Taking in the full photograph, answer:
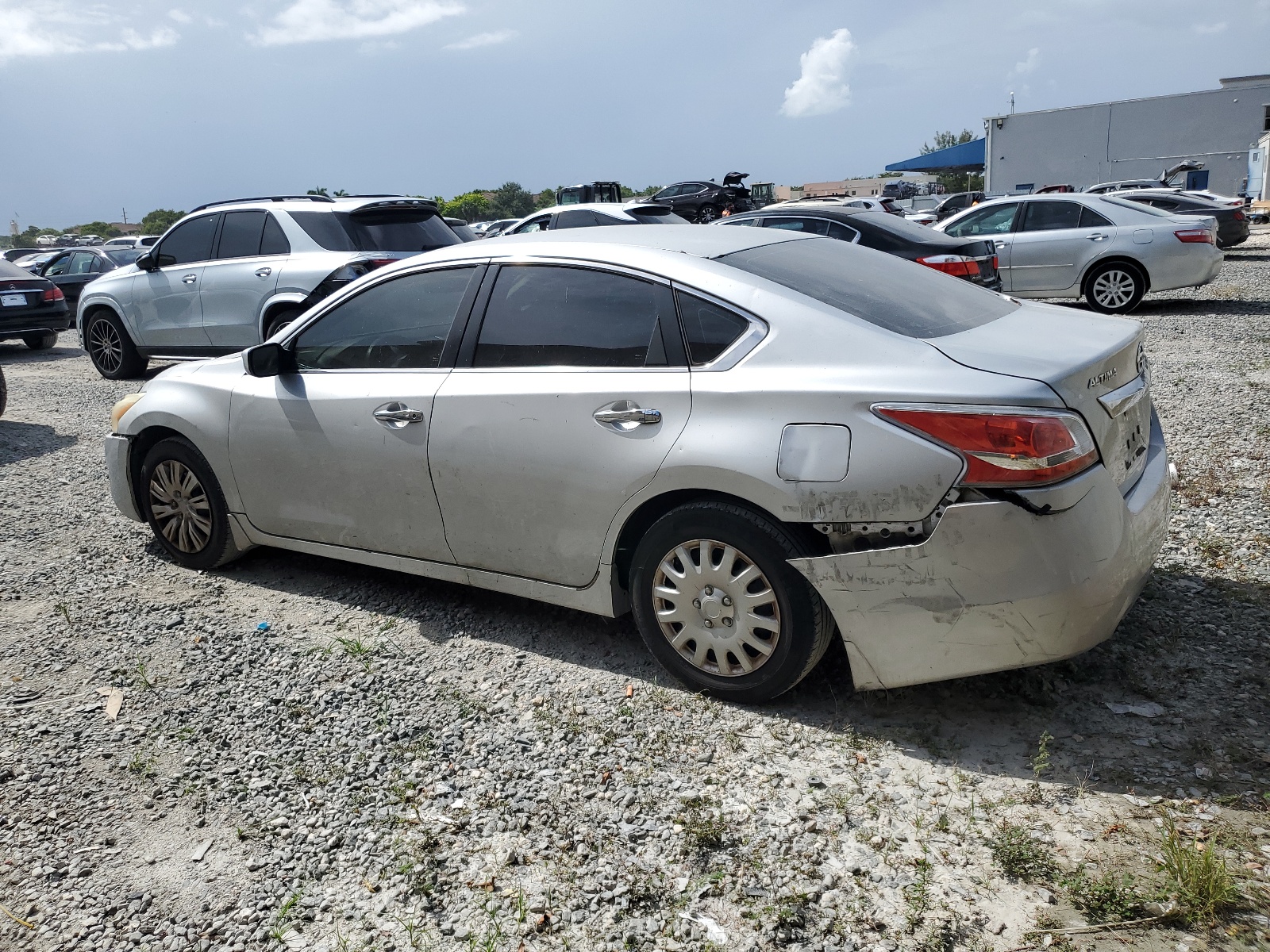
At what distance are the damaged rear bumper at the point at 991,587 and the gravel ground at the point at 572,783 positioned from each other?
1.04 ft

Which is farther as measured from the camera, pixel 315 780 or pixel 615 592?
pixel 615 592

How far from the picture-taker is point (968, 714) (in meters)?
3.49

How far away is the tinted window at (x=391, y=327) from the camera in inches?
166

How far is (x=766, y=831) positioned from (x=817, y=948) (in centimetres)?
47

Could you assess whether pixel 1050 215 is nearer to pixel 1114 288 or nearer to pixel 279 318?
pixel 1114 288

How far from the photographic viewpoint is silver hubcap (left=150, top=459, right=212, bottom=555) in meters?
5.08

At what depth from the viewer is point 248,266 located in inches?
397

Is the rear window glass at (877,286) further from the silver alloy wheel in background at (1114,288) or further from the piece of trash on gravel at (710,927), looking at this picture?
the silver alloy wheel in background at (1114,288)

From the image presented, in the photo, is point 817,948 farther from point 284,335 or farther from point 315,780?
point 284,335

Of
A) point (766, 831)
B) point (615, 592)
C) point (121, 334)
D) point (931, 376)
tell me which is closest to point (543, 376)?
point (615, 592)

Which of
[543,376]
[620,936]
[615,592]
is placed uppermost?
[543,376]

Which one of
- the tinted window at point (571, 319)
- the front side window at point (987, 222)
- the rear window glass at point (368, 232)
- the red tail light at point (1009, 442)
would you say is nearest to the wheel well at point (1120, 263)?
the front side window at point (987, 222)

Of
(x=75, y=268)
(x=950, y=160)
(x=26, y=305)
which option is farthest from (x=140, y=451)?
(x=950, y=160)

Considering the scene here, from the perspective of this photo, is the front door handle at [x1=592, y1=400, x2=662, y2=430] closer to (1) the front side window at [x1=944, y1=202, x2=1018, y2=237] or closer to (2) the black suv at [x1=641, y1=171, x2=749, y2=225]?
(1) the front side window at [x1=944, y1=202, x2=1018, y2=237]
